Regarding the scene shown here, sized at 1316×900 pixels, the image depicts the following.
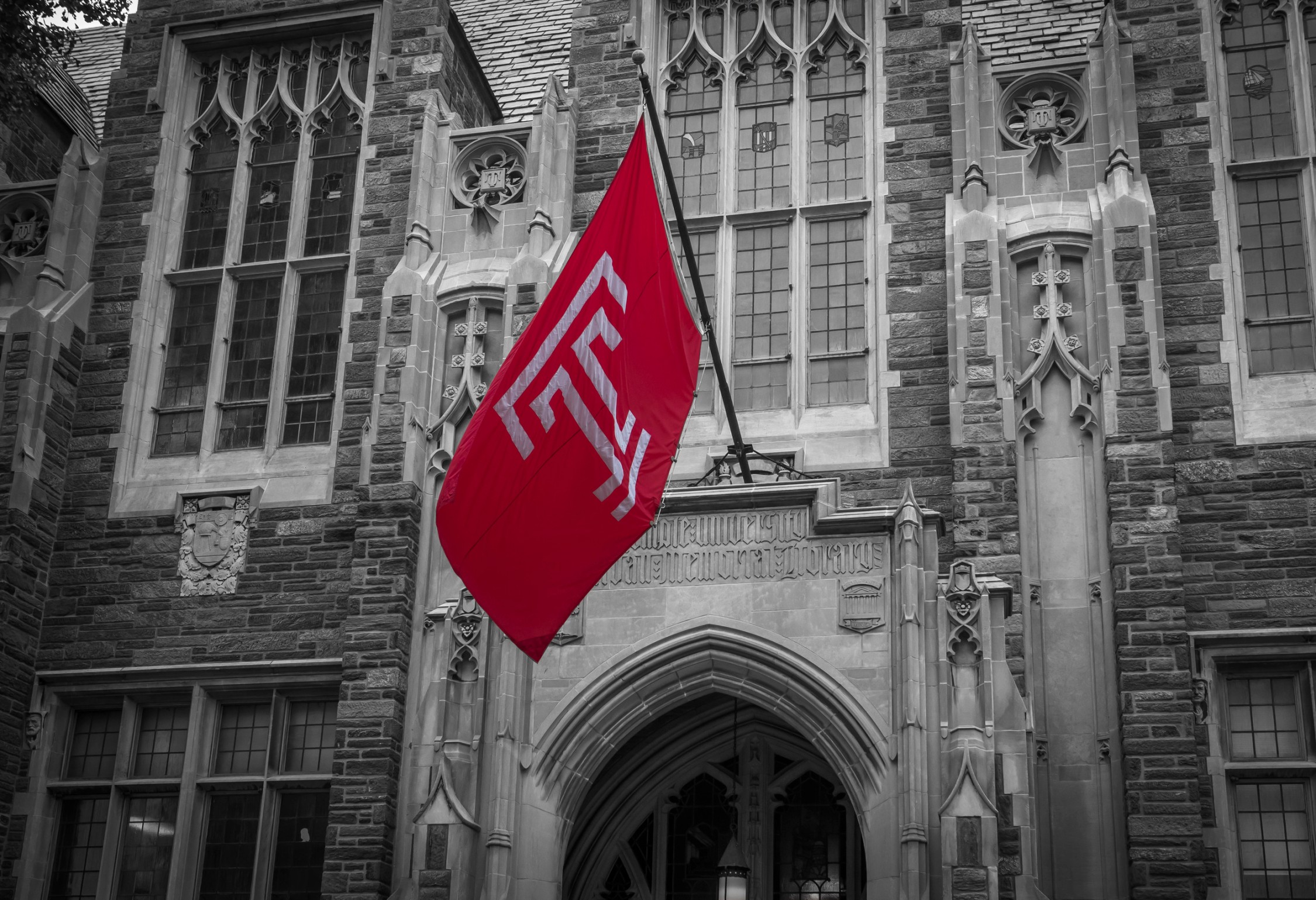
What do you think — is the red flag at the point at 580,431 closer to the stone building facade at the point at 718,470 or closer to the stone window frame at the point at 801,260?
the stone building facade at the point at 718,470

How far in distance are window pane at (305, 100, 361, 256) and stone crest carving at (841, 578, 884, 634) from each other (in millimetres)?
7477

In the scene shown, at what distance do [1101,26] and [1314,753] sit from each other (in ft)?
22.8

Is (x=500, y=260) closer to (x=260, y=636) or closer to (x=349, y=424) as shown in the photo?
(x=349, y=424)

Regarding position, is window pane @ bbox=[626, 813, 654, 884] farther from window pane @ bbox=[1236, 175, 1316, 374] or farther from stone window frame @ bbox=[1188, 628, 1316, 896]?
window pane @ bbox=[1236, 175, 1316, 374]

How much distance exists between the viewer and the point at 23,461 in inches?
643

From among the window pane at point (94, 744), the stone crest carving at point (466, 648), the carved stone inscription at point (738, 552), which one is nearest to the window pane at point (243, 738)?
the window pane at point (94, 744)

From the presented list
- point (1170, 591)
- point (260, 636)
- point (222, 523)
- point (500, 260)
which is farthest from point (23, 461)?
point (1170, 591)

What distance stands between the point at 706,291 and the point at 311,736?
575cm

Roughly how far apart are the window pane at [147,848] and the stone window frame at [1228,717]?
30.6ft

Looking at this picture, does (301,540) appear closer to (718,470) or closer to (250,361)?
(250,361)

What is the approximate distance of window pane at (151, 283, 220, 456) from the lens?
55.9ft

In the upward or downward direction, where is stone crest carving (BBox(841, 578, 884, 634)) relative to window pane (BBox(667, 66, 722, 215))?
downward

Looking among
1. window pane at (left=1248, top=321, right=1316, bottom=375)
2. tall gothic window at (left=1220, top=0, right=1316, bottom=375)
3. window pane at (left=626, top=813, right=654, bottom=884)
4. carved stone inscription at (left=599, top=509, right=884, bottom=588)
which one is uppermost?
tall gothic window at (left=1220, top=0, right=1316, bottom=375)

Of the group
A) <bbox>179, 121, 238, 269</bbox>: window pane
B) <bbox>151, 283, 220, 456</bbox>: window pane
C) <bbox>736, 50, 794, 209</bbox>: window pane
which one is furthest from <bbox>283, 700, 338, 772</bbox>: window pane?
<bbox>736, 50, 794, 209</bbox>: window pane
